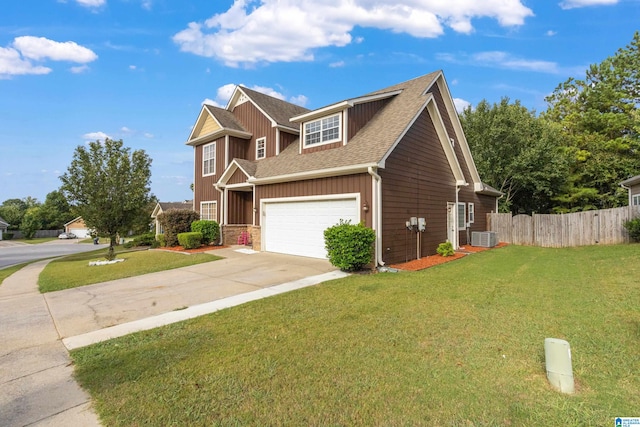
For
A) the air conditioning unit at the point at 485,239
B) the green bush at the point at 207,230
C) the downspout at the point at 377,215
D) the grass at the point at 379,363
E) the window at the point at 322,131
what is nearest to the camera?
the grass at the point at 379,363

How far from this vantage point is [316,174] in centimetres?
1127

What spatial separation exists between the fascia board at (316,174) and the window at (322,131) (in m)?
2.21

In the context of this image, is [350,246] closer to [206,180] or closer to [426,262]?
[426,262]

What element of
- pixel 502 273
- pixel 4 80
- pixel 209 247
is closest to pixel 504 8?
pixel 502 273

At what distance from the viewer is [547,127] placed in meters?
22.4

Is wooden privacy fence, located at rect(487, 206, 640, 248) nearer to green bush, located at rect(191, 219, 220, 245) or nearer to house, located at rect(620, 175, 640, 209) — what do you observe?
house, located at rect(620, 175, 640, 209)

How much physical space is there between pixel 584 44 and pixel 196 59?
18941 mm

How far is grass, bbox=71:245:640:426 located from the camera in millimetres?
2727

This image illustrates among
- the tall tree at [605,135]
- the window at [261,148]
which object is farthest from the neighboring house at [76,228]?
the tall tree at [605,135]

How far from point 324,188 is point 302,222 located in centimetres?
180

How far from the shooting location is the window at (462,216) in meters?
16.0

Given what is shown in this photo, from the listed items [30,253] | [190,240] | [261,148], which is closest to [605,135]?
[261,148]

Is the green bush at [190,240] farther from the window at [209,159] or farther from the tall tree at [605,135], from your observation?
the tall tree at [605,135]

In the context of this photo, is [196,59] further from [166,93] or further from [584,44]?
[584,44]
